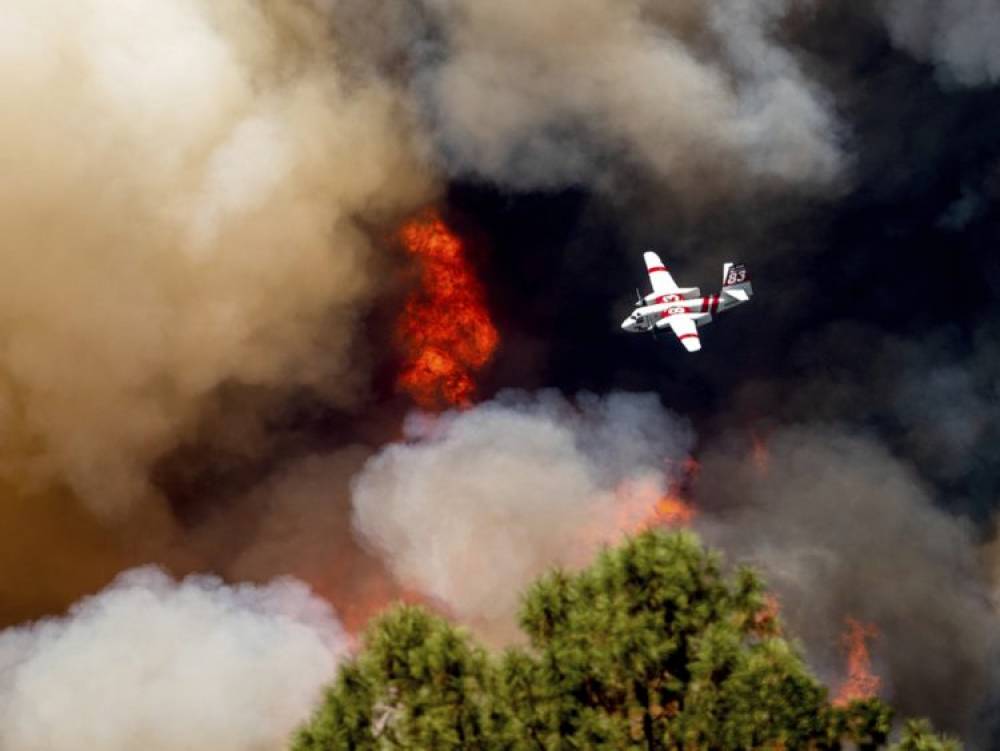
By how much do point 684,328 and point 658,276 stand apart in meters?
6.82

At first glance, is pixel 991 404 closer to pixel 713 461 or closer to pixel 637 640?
pixel 713 461

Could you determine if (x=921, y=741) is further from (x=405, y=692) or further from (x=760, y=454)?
(x=760, y=454)

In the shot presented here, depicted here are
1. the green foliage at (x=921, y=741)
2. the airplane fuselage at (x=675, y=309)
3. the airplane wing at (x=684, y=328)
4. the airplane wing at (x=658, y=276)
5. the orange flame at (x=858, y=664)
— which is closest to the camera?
the green foliage at (x=921, y=741)

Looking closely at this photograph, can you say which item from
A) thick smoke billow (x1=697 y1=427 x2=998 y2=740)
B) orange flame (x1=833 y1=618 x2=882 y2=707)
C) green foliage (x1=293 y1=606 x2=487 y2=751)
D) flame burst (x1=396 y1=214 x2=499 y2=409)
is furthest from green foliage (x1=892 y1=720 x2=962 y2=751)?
flame burst (x1=396 y1=214 x2=499 y2=409)

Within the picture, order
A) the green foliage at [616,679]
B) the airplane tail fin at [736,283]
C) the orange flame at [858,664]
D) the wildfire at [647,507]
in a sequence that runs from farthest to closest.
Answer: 1. the airplane tail fin at [736,283]
2. the wildfire at [647,507]
3. the orange flame at [858,664]
4. the green foliage at [616,679]

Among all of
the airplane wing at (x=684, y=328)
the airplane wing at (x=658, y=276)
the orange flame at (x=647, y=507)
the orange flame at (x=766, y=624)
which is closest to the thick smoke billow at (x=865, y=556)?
the orange flame at (x=647, y=507)

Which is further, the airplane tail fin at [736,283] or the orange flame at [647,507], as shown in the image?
the airplane tail fin at [736,283]

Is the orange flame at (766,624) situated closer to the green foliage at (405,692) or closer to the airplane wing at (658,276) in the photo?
the green foliage at (405,692)

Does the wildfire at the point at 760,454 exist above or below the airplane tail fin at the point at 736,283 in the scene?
below

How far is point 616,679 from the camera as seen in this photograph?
3017cm

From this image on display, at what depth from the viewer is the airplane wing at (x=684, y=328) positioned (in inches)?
3253

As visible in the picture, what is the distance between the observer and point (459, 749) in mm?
28984

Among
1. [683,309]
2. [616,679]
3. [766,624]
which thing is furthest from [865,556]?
[616,679]

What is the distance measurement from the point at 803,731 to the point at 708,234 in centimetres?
6670
